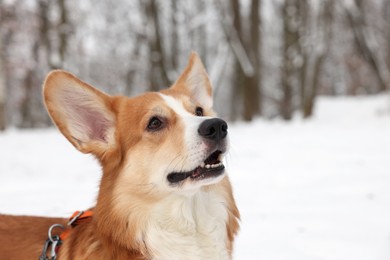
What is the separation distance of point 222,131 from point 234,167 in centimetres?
519

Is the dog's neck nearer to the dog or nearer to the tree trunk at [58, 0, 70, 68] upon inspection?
the dog

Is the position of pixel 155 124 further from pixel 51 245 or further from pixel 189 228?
pixel 51 245

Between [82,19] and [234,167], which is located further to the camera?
[82,19]

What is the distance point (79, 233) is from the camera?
8.71 feet

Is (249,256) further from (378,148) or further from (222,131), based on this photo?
(378,148)

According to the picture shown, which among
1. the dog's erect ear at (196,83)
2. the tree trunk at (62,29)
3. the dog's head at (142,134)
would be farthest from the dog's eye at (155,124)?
the tree trunk at (62,29)

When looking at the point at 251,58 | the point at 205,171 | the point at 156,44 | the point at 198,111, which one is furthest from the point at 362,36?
the point at 205,171

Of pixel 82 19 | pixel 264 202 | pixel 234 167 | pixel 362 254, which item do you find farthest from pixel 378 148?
pixel 82 19

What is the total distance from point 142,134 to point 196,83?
849mm

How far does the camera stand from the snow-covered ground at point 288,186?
3969mm

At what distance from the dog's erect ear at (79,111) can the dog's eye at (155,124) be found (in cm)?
26

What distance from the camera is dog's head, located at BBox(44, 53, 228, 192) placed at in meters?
2.55

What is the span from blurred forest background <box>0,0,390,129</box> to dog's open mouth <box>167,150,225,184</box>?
12.1 meters

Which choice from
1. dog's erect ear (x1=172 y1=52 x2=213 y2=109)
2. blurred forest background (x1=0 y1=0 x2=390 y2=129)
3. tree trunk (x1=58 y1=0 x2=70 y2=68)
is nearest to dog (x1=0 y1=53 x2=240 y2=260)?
dog's erect ear (x1=172 y1=52 x2=213 y2=109)
